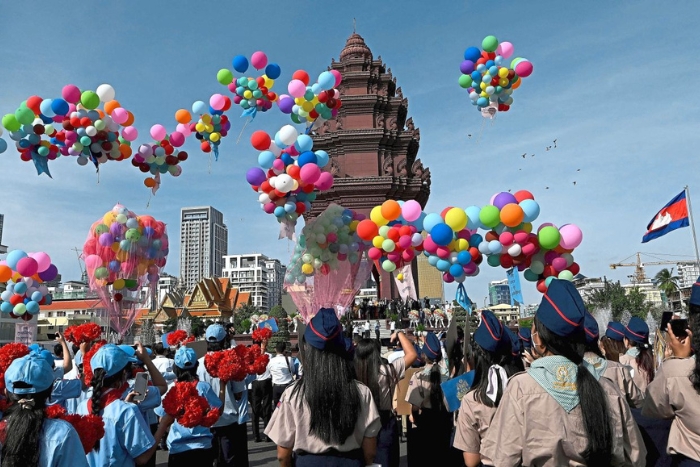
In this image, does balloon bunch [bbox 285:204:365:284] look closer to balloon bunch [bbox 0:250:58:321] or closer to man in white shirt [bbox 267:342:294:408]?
man in white shirt [bbox 267:342:294:408]

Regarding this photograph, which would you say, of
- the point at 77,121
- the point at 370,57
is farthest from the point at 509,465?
the point at 370,57

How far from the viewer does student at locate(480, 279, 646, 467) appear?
7.95ft

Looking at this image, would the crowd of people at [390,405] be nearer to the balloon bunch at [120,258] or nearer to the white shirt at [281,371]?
the white shirt at [281,371]

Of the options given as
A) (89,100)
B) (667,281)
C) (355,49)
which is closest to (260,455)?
(89,100)

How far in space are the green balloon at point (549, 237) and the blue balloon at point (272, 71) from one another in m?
7.76

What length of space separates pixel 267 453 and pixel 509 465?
22.7 ft

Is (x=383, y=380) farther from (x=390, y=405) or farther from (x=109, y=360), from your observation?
(x=109, y=360)

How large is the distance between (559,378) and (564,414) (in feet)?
0.51

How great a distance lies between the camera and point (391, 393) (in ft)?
16.6

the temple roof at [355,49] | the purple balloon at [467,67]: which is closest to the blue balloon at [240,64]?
the purple balloon at [467,67]

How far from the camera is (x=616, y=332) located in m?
6.21

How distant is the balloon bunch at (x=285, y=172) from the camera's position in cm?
1287

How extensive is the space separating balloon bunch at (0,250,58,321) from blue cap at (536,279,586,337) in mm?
12593

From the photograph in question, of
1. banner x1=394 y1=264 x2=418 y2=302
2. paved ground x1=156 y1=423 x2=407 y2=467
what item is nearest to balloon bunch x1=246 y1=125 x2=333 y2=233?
banner x1=394 y1=264 x2=418 y2=302
